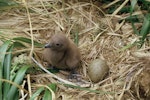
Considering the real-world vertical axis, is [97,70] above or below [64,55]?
below

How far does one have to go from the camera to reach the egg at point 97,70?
325cm

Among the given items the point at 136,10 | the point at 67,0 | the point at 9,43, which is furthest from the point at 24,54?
the point at 136,10

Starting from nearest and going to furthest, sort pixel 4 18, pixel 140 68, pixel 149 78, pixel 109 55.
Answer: pixel 149 78 < pixel 140 68 < pixel 109 55 < pixel 4 18

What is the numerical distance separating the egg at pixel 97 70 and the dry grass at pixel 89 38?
4 cm

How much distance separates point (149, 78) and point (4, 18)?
1322 mm

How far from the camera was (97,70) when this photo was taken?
10.7 ft

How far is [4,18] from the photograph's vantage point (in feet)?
12.2

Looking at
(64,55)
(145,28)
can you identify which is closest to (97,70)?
(64,55)

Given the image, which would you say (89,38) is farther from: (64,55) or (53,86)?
(53,86)

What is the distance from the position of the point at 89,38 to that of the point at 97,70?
0.43 metres

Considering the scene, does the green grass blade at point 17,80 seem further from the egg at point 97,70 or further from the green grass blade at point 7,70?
the egg at point 97,70

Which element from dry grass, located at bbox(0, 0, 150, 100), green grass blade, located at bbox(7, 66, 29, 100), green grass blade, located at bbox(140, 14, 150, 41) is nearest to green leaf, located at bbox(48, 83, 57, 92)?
dry grass, located at bbox(0, 0, 150, 100)

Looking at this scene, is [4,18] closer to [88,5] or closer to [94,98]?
[88,5]

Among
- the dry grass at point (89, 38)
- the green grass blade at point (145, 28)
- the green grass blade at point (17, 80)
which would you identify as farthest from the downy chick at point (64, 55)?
the green grass blade at point (145, 28)
